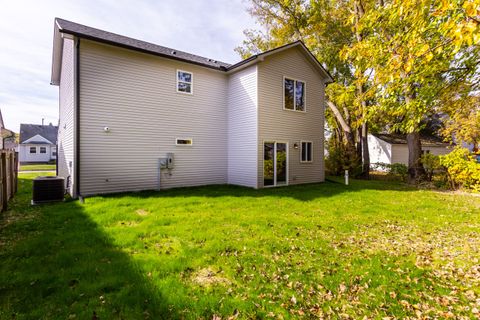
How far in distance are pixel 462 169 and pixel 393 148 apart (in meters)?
14.4

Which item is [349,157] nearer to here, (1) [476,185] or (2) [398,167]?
(2) [398,167]

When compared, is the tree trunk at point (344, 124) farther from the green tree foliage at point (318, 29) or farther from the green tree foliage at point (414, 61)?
the green tree foliage at point (414, 61)

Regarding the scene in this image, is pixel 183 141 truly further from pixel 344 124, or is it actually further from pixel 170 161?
pixel 344 124

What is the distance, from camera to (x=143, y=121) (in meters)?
9.77

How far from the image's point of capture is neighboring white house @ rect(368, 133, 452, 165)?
78.4ft

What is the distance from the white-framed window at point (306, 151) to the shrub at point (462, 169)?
5924mm

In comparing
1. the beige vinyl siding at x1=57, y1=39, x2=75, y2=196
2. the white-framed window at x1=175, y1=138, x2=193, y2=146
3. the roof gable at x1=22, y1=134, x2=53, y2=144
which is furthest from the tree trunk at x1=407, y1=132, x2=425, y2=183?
the roof gable at x1=22, y1=134, x2=53, y2=144

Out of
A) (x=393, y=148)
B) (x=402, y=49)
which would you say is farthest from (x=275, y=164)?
(x=393, y=148)

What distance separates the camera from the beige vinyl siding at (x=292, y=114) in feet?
35.8

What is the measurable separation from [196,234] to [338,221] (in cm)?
354

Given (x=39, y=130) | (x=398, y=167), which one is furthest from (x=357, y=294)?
(x=39, y=130)

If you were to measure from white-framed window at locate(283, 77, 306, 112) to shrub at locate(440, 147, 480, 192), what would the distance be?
7030mm

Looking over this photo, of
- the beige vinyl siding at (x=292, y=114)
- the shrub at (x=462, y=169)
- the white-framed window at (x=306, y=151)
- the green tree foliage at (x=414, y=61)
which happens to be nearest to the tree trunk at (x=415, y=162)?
the shrub at (x=462, y=169)

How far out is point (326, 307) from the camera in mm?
2760
